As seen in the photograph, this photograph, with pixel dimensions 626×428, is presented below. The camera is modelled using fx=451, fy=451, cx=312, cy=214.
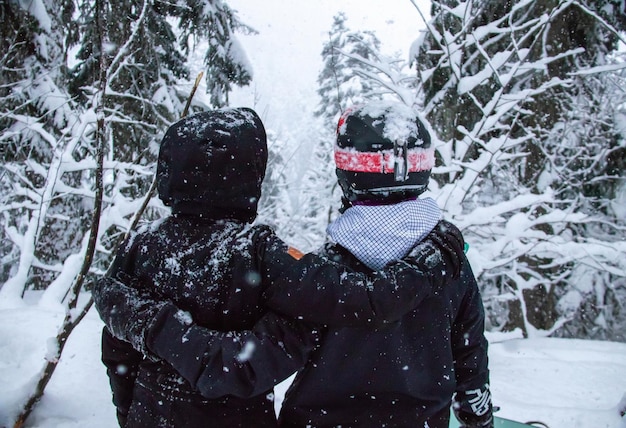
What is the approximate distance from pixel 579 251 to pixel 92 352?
4858 millimetres

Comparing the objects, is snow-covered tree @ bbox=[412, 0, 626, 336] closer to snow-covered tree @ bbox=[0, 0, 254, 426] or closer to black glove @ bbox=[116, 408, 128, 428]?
snow-covered tree @ bbox=[0, 0, 254, 426]

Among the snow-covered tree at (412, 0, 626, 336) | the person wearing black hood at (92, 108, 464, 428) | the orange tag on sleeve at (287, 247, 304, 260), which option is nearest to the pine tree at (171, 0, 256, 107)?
the snow-covered tree at (412, 0, 626, 336)

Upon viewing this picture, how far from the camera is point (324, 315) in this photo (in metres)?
1.35

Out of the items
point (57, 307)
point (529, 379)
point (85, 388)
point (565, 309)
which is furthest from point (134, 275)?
point (565, 309)

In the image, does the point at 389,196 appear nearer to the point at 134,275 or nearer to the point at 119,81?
the point at 134,275

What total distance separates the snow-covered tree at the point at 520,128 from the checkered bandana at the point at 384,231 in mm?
2735

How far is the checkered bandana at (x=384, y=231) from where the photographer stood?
1.49 m

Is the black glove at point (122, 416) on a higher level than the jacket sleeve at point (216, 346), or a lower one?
lower

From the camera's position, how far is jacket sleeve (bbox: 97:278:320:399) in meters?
1.30

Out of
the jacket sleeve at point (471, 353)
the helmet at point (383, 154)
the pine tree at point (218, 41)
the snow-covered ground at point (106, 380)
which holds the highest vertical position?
the pine tree at point (218, 41)

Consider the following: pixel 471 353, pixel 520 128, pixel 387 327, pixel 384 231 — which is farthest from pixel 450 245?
pixel 520 128

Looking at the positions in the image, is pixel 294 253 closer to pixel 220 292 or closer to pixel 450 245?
pixel 220 292

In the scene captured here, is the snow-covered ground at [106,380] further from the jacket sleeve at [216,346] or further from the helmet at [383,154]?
the helmet at [383,154]

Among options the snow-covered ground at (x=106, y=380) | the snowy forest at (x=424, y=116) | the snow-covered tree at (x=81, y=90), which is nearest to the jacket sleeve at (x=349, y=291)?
the snowy forest at (x=424, y=116)
